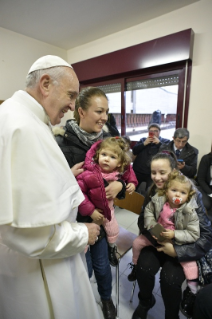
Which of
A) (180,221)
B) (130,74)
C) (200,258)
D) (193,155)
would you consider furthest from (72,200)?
(130,74)

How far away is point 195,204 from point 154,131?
1.85m

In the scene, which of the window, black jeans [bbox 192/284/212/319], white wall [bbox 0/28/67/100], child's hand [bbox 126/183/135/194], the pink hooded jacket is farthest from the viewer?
white wall [bbox 0/28/67/100]

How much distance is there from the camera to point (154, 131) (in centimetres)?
283

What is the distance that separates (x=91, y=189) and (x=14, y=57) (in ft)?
12.0

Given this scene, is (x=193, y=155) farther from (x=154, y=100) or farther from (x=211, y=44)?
(x=211, y=44)

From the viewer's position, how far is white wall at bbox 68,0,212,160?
243cm

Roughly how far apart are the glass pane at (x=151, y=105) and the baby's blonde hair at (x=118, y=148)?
7.09 feet

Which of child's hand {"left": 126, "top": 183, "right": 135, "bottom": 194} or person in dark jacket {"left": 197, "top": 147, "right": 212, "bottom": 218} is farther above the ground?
child's hand {"left": 126, "top": 183, "right": 135, "bottom": 194}

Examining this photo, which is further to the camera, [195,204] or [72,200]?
[195,204]

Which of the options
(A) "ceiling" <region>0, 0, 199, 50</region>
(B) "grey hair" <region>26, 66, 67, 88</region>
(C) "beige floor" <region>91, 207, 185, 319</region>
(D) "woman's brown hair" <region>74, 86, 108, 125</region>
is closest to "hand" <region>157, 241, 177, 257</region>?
(C) "beige floor" <region>91, 207, 185, 319</region>

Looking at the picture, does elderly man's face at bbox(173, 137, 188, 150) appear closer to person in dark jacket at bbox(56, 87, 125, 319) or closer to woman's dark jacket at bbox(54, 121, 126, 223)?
person in dark jacket at bbox(56, 87, 125, 319)

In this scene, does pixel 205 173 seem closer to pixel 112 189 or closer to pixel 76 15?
pixel 112 189

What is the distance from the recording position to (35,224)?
1.83ft

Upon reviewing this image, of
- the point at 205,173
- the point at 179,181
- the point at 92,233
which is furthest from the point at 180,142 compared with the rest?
the point at 92,233
